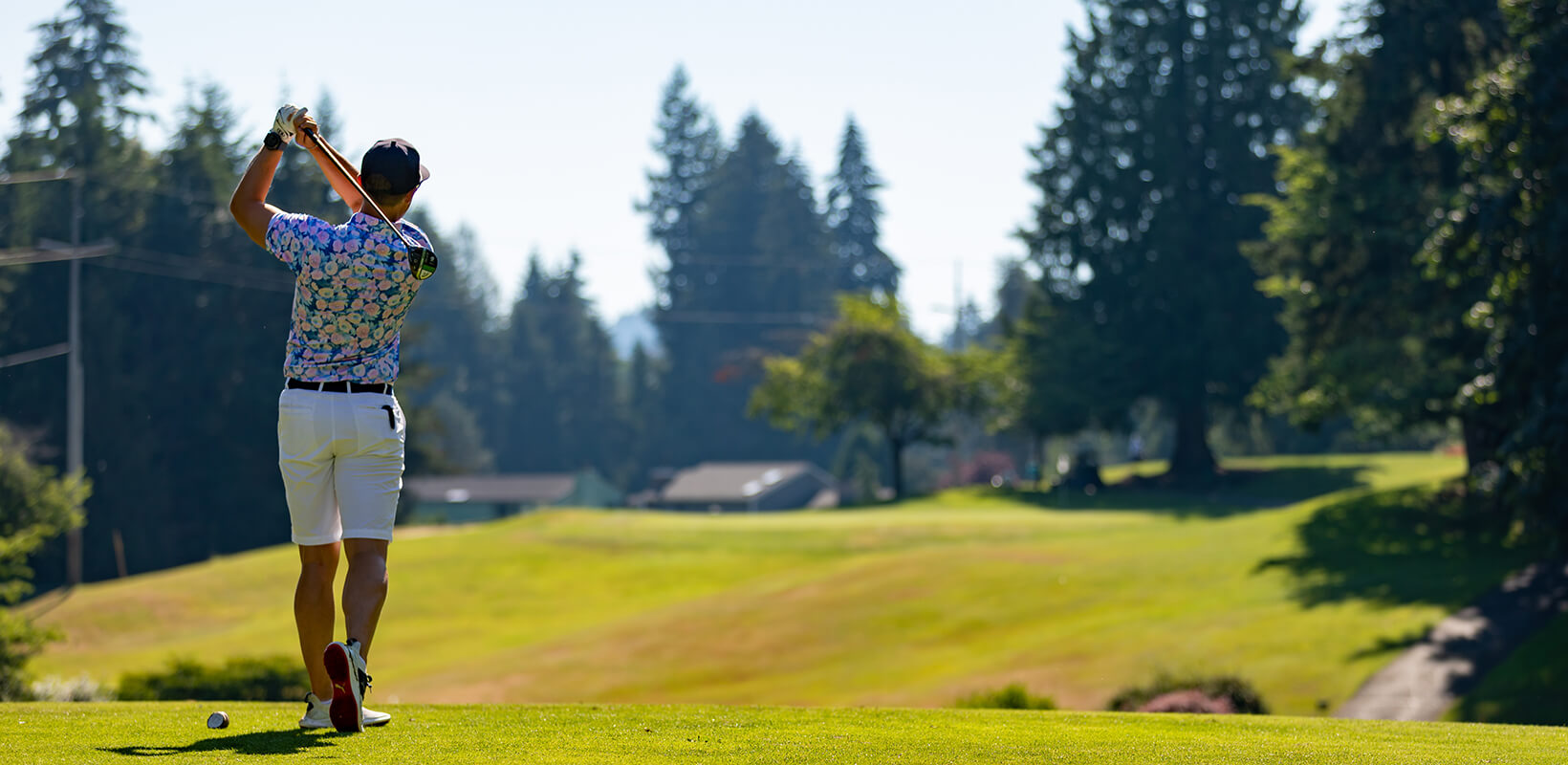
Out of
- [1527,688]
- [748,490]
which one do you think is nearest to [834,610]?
[1527,688]

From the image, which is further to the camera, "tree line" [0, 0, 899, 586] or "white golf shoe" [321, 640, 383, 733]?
"tree line" [0, 0, 899, 586]

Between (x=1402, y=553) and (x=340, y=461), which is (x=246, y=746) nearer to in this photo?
(x=340, y=461)

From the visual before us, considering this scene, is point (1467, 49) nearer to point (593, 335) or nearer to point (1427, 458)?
point (1427, 458)

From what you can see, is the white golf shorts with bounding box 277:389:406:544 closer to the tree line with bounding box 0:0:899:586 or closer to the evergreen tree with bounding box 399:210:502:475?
the tree line with bounding box 0:0:899:586

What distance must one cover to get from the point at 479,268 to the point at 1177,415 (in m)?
113

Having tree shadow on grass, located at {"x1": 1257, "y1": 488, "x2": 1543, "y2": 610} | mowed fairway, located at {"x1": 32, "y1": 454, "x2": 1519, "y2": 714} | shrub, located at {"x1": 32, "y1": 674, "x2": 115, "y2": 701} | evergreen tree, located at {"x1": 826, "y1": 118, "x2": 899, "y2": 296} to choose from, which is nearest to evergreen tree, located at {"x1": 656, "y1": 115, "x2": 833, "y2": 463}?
evergreen tree, located at {"x1": 826, "y1": 118, "x2": 899, "y2": 296}

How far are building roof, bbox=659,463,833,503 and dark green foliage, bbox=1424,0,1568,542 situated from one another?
269 ft

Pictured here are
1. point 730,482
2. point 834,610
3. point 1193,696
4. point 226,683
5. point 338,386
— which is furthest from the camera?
point 730,482

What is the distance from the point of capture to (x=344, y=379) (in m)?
6.58

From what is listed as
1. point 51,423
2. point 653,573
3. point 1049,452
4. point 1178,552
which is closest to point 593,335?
point 1049,452

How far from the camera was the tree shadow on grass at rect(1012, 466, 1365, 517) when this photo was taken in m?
58.6

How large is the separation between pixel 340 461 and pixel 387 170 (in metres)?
1.27

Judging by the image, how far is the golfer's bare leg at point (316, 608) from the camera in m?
6.76

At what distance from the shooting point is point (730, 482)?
351ft
